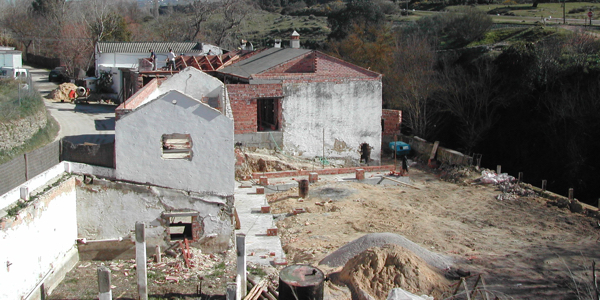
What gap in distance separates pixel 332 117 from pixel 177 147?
32.2ft

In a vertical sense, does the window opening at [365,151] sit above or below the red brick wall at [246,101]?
below

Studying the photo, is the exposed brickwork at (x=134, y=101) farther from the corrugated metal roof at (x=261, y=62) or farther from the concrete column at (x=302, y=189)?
the corrugated metal roof at (x=261, y=62)

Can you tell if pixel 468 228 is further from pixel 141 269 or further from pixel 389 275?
pixel 141 269

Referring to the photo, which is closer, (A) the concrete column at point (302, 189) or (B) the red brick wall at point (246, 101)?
(A) the concrete column at point (302, 189)

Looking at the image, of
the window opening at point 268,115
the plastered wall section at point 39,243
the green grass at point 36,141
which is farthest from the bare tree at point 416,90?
the plastered wall section at point 39,243

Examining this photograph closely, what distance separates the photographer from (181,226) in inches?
593

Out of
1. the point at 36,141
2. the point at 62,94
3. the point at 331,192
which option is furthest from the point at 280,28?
the point at 331,192

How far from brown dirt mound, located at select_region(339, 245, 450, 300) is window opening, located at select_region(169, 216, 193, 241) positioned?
4.56 meters

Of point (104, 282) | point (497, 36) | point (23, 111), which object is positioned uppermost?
point (497, 36)

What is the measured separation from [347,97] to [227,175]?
1267 cm

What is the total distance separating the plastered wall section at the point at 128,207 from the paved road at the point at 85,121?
15.6 feet

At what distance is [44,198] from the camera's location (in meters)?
11.8

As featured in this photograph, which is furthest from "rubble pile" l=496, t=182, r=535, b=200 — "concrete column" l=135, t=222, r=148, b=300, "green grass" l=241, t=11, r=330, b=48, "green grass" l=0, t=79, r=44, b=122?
"green grass" l=241, t=11, r=330, b=48

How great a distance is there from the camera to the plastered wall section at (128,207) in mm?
13664
